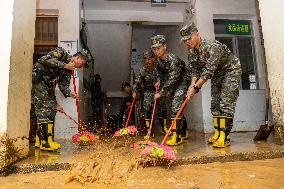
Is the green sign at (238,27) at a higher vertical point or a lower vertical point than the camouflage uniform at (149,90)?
higher

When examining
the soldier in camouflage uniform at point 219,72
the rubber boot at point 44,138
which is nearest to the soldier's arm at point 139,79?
the soldier in camouflage uniform at point 219,72

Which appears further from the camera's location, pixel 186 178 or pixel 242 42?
pixel 242 42

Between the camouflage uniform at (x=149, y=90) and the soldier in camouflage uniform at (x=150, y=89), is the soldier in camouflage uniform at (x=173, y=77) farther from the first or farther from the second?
the camouflage uniform at (x=149, y=90)

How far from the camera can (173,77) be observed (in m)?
4.13

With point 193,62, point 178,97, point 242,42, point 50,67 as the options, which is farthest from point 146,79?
point 242,42

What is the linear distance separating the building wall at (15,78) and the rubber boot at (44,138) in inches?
18.5

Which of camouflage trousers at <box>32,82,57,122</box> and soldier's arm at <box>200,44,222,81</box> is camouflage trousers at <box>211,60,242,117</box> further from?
camouflage trousers at <box>32,82,57,122</box>

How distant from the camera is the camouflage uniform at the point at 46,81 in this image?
145 inches

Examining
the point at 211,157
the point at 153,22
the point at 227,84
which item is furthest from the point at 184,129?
the point at 153,22

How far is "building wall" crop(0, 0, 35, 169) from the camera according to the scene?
2.60 m

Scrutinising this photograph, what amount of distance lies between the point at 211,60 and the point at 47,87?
102 inches

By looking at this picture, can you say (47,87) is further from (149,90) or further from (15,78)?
(149,90)

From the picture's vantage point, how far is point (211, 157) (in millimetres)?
2814

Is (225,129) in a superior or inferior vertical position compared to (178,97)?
inferior
